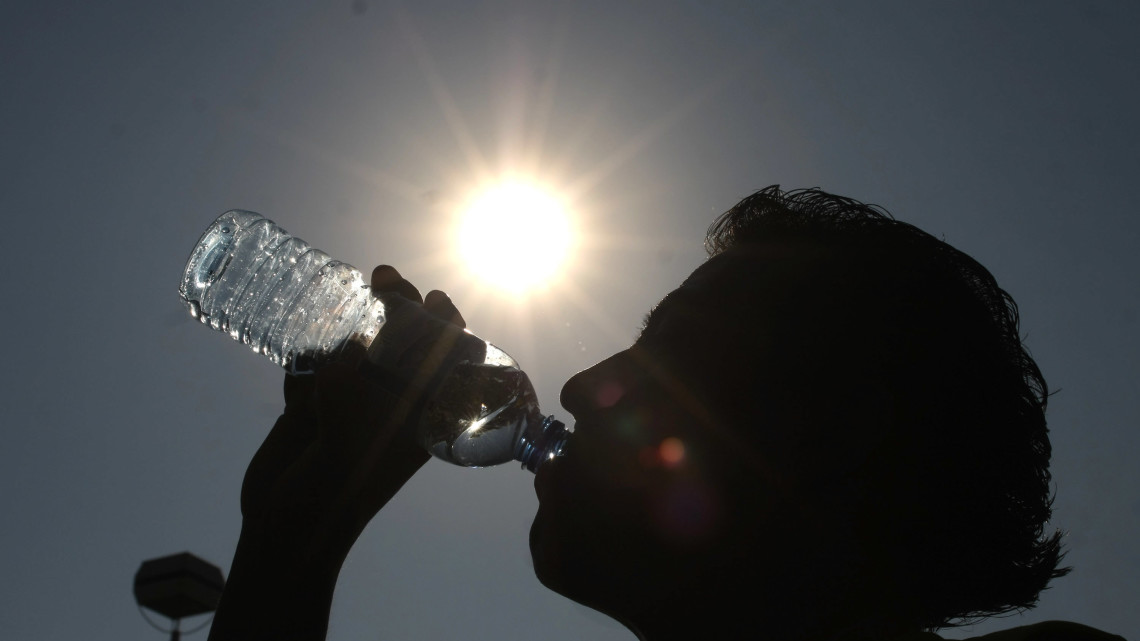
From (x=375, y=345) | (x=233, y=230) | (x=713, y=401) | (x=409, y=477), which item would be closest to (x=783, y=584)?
(x=713, y=401)

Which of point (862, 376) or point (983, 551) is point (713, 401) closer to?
point (862, 376)

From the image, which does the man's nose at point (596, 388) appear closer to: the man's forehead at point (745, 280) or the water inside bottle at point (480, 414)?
the man's forehead at point (745, 280)

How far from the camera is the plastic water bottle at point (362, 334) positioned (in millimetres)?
2357

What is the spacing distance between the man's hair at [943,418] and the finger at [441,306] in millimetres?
894

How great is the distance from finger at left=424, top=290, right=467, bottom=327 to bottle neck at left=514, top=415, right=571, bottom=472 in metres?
0.56

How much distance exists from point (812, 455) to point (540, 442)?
112 cm

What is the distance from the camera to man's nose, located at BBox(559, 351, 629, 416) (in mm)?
1839

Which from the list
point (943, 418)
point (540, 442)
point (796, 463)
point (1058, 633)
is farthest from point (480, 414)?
point (1058, 633)

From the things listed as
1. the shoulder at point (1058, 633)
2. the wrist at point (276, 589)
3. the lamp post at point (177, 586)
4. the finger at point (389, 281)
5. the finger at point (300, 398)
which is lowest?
the shoulder at point (1058, 633)

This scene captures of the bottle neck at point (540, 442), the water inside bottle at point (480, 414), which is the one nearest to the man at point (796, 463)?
the water inside bottle at point (480, 414)

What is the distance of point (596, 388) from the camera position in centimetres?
188

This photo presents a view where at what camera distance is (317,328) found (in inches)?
125

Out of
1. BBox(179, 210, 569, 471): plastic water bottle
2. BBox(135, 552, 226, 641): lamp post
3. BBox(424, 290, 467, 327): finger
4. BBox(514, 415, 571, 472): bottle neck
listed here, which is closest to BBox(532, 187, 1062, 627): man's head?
BBox(424, 290, 467, 327): finger

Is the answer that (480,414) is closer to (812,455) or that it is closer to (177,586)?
(812,455)
